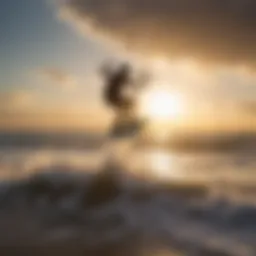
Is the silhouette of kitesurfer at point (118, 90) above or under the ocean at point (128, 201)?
above

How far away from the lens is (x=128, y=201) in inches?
64.4

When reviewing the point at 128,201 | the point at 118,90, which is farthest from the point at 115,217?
the point at 118,90

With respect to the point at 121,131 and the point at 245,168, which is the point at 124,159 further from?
the point at 245,168

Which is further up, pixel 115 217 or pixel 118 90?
pixel 118 90

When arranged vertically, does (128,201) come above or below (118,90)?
below

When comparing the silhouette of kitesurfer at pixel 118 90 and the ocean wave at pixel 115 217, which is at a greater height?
the silhouette of kitesurfer at pixel 118 90

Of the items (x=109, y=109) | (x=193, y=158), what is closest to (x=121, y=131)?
(x=109, y=109)

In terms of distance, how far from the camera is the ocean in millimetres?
1605

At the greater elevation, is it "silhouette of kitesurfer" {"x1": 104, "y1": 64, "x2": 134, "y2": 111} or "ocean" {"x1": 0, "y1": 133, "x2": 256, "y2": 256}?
"silhouette of kitesurfer" {"x1": 104, "y1": 64, "x2": 134, "y2": 111}

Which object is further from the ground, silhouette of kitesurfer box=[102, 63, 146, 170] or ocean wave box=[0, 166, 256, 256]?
silhouette of kitesurfer box=[102, 63, 146, 170]

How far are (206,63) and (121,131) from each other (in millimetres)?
503

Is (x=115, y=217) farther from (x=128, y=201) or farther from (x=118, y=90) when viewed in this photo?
(x=118, y=90)

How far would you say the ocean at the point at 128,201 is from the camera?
161cm

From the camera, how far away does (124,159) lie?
1583mm
